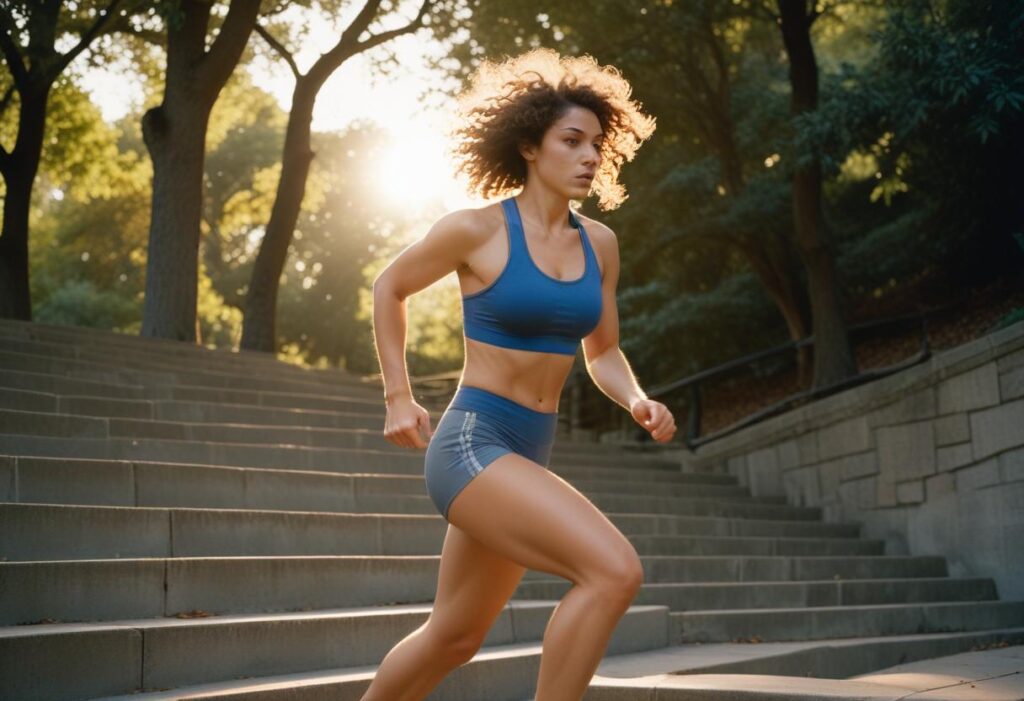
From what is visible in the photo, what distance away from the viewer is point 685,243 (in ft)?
66.6

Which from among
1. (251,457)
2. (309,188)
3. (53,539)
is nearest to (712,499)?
(251,457)

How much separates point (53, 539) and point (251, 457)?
3.10 metres

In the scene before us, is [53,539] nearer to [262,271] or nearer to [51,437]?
[51,437]

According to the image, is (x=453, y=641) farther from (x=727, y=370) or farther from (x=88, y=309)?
(x=88, y=309)

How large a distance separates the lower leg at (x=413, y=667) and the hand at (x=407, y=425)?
1.83 feet

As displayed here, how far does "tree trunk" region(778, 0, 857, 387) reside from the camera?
1453cm

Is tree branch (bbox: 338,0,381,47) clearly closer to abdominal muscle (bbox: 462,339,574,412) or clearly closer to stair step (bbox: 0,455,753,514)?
stair step (bbox: 0,455,753,514)

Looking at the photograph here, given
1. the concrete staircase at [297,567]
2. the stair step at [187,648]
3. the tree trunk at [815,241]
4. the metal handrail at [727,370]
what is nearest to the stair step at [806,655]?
the concrete staircase at [297,567]

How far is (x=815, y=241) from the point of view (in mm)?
14664

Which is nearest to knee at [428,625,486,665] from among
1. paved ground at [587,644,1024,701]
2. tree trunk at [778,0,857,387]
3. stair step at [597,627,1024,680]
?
paved ground at [587,644,1024,701]

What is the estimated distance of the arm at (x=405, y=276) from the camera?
3.56 m

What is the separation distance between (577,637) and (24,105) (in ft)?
58.5

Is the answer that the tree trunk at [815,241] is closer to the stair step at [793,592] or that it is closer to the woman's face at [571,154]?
the stair step at [793,592]

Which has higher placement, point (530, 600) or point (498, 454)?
point (498, 454)
